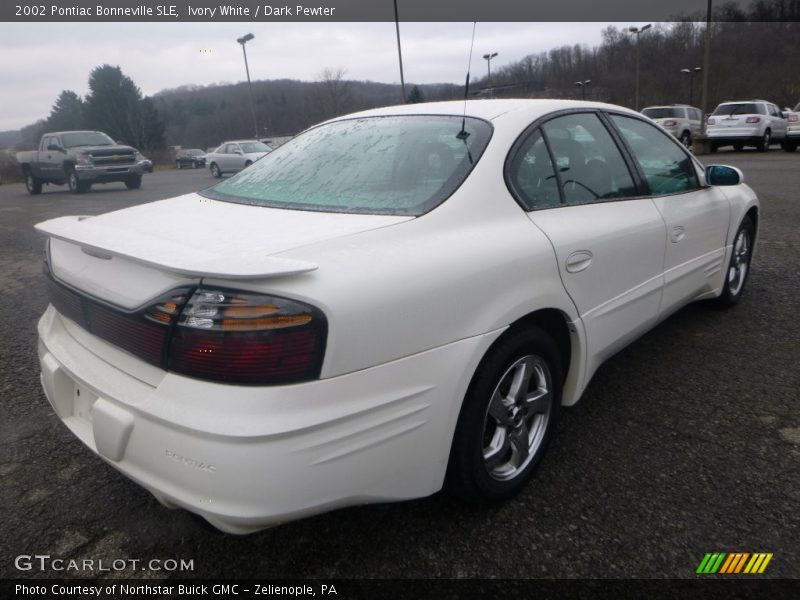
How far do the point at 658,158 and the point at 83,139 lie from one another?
18.3 m

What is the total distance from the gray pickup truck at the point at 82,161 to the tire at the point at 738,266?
17.0m

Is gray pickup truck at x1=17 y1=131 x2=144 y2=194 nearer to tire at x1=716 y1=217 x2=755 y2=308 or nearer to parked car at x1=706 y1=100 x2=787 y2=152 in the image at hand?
tire at x1=716 y1=217 x2=755 y2=308

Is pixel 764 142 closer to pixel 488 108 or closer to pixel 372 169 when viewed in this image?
pixel 488 108

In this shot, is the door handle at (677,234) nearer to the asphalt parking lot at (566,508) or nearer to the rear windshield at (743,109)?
the asphalt parking lot at (566,508)

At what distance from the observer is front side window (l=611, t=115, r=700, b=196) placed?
10.2 ft

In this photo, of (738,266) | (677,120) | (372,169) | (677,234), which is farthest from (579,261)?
(677,120)

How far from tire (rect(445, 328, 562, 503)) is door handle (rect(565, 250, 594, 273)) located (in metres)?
0.29

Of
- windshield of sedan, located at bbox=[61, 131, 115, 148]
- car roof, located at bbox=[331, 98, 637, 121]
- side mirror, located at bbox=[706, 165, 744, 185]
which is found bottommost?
side mirror, located at bbox=[706, 165, 744, 185]

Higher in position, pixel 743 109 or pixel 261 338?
pixel 261 338

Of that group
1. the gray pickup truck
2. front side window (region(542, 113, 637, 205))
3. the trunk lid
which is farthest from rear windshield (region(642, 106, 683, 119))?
the trunk lid

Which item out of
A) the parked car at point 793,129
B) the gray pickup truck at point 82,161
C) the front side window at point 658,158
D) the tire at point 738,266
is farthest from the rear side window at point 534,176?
the parked car at point 793,129

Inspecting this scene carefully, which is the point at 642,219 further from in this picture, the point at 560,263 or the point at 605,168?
the point at 560,263

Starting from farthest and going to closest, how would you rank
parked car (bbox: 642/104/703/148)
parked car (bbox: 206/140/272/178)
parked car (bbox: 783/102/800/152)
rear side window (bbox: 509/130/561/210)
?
parked car (bbox: 206/140/272/178) < parked car (bbox: 642/104/703/148) < parked car (bbox: 783/102/800/152) < rear side window (bbox: 509/130/561/210)

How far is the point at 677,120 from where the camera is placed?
935 inches
